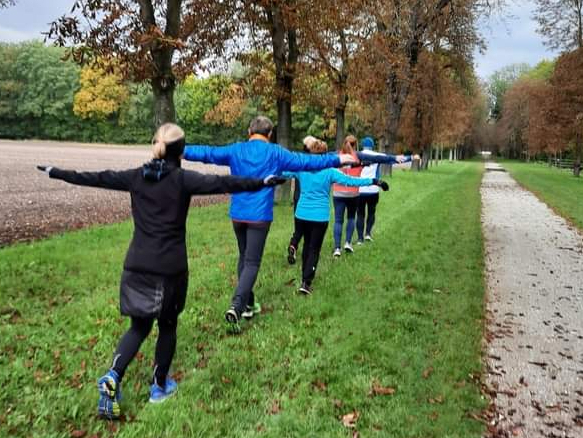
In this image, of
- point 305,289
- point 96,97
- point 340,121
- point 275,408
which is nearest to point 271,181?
point 275,408

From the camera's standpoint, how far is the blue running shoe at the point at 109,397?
347 cm

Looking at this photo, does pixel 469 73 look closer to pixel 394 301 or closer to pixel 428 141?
pixel 428 141

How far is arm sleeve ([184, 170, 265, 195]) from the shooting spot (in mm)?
3482

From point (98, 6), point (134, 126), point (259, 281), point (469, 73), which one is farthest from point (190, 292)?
point (134, 126)

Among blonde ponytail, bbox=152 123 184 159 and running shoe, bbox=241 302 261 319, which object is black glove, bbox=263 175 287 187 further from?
running shoe, bbox=241 302 261 319

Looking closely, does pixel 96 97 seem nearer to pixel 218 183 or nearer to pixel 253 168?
pixel 253 168

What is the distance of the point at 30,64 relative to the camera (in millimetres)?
76125

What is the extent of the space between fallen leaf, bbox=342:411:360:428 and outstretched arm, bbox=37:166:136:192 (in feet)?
7.43

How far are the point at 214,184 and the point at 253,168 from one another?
1.39 meters

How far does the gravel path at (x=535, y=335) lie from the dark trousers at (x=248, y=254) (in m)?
2.38

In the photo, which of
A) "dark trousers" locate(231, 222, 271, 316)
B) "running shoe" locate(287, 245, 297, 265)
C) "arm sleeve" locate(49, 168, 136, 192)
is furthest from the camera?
"running shoe" locate(287, 245, 297, 265)

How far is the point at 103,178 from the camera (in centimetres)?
357

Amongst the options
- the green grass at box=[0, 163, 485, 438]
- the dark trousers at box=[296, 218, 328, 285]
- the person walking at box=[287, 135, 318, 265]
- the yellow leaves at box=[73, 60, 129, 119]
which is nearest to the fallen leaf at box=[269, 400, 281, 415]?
the green grass at box=[0, 163, 485, 438]

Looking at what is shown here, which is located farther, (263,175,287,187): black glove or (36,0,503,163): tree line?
(36,0,503,163): tree line
